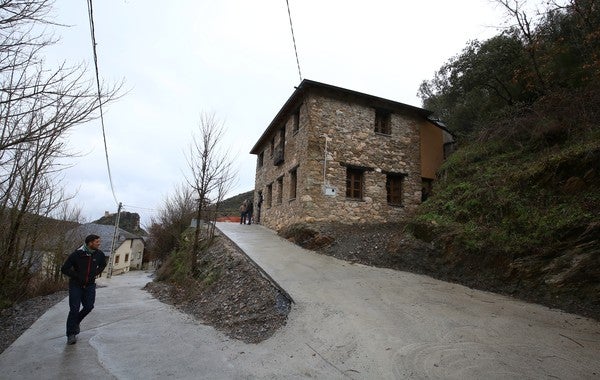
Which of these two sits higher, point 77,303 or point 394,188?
point 394,188

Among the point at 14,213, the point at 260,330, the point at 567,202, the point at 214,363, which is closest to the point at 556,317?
the point at 567,202

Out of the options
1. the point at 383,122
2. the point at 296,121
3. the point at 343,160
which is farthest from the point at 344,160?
the point at 383,122

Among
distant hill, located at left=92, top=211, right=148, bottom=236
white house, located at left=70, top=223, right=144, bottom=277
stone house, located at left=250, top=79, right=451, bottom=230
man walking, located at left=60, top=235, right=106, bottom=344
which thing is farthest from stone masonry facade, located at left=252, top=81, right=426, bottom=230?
distant hill, located at left=92, top=211, right=148, bottom=236

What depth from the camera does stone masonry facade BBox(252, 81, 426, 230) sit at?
1269cm

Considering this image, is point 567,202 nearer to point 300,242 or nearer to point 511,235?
point 511,235

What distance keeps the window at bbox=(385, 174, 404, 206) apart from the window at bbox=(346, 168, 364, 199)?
1.39m

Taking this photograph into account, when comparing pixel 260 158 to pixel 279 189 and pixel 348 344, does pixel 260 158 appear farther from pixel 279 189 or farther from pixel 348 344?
pixel 348 344

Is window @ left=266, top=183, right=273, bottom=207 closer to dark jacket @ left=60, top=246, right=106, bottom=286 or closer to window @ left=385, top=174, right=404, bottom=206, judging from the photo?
window @ left=385, top=174, right=404, bottom=206

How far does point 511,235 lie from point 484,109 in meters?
8.83

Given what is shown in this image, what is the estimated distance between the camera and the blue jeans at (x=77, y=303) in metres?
4.73

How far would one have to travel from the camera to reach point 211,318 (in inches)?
250

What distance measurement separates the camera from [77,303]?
4.93 m

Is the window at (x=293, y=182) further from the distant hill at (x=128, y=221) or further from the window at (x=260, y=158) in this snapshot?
the distant hill at (x=128, y=221)

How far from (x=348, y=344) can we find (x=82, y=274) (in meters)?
3.97
